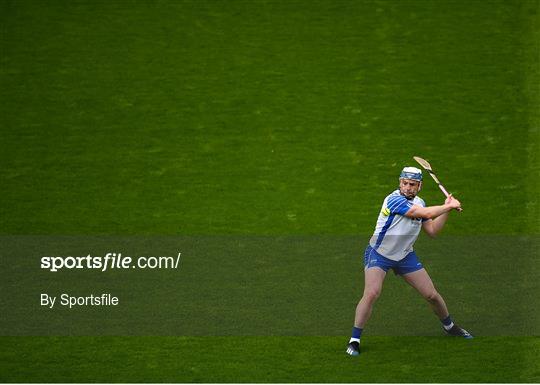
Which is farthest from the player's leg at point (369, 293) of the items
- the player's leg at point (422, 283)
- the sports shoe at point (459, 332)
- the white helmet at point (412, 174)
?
the sports shoe at point (459, 332)

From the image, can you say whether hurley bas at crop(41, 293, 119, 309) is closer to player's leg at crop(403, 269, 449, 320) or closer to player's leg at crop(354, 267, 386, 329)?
player's leg at crop(354, 267, 386, 329)

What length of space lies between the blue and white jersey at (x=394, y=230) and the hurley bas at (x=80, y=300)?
132 inches

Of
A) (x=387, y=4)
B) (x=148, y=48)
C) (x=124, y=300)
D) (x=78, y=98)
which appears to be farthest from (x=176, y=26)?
(x=124, y=300)

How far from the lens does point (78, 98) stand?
57.2ft

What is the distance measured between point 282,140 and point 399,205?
5756 millimetres

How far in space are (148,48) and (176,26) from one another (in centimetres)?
65

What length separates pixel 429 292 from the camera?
1152cm

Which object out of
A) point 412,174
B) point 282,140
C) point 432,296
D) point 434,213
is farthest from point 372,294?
point 282,140

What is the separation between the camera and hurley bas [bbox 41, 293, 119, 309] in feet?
43.2

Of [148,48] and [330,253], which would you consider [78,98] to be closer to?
[148,48]

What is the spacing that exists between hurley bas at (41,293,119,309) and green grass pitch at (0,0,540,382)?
19.9 inches

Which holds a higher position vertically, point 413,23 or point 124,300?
point 413,23

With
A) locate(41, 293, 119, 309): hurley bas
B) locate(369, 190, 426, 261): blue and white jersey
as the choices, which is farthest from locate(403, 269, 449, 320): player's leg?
locate(41, 293, 119, 309): hurley bas

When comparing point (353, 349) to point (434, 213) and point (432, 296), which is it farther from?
point (434, 213)
